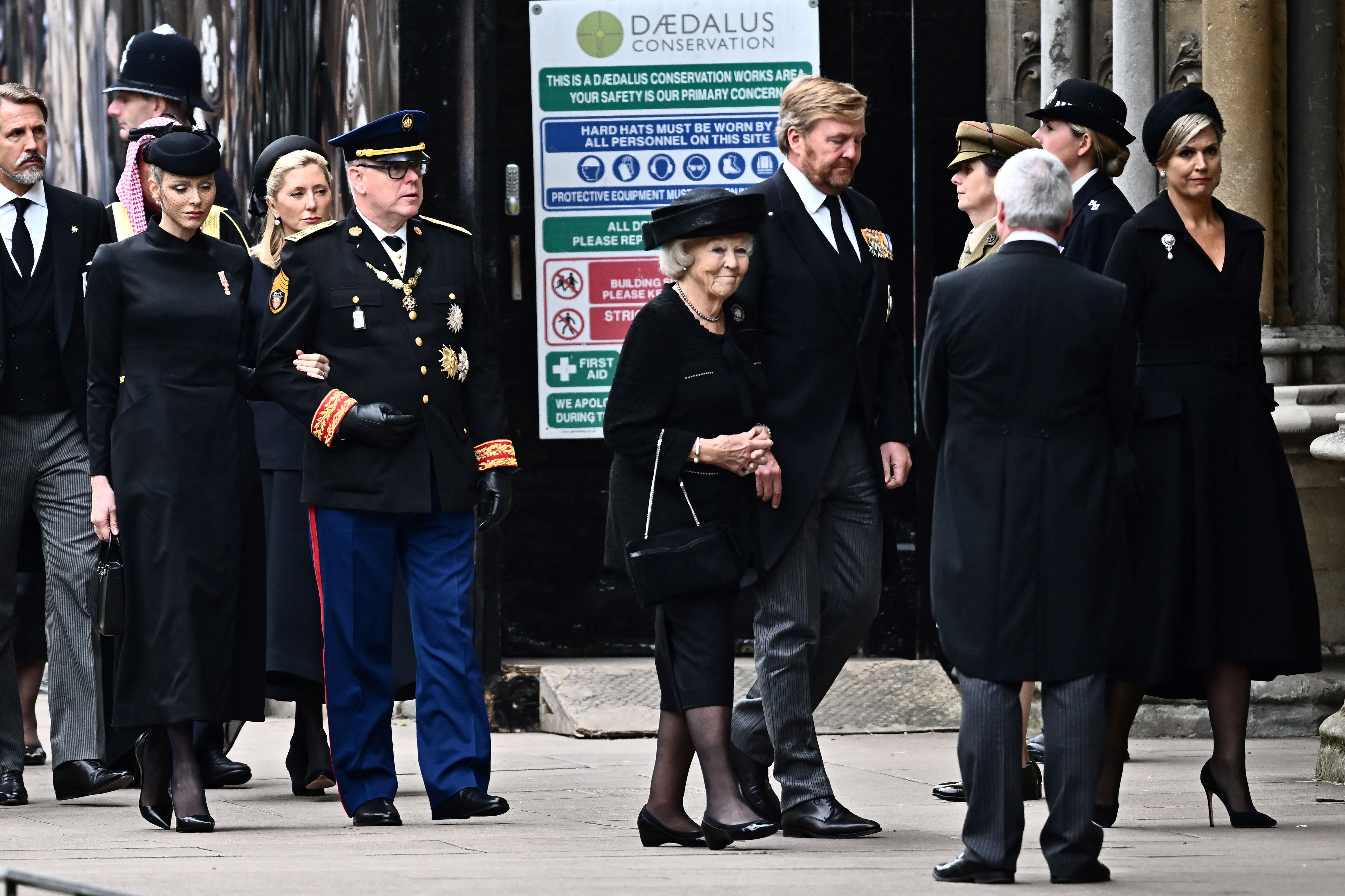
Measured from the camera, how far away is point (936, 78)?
9.13 m

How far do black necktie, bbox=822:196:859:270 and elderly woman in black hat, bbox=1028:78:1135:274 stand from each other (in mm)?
780

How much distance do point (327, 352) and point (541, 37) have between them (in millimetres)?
2762

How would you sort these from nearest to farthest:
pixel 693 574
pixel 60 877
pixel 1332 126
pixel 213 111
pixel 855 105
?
pixel 60 877 < pixel 693 574 < pixel 855 105 < pixel 1332 126 < pixel 213 111

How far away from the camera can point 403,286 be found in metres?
6.70

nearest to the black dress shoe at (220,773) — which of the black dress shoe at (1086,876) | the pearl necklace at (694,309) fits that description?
the pearl necklace at (694,309)

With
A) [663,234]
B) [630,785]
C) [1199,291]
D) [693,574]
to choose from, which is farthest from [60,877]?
[1199,291]

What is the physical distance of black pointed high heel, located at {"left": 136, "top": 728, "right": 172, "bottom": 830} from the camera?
21.5 feet

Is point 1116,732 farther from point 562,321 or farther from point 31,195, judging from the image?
point 31,195

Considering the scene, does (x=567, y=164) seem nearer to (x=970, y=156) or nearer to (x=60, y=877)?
(x=970, y=156)

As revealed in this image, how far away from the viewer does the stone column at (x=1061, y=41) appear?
908cm

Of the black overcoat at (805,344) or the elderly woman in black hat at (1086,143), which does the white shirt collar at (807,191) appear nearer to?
the black overcoat at (805,344)

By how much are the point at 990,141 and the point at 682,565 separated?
203cm

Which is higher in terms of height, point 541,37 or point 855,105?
point 541,37

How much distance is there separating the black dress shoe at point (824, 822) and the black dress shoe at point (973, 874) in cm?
81
